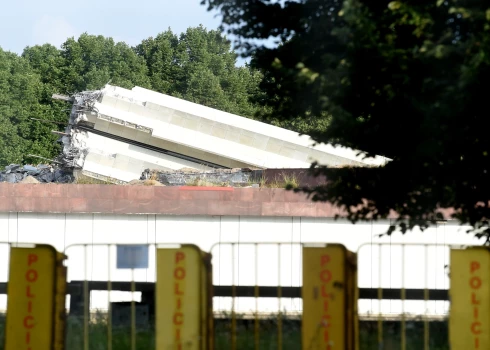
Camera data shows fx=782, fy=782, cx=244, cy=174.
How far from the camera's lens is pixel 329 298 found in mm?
6941

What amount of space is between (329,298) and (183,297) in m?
1.29

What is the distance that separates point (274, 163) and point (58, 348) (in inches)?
671

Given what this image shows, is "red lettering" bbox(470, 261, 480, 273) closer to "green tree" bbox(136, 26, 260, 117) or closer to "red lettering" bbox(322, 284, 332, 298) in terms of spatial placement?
"red lettering" bbox(322, 284, 332, 298)

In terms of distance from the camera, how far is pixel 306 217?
14.8 metres

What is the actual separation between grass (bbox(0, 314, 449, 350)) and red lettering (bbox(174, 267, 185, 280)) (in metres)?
1.83

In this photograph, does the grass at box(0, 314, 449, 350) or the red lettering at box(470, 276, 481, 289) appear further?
the grass at box(0, 314, 449, 350)

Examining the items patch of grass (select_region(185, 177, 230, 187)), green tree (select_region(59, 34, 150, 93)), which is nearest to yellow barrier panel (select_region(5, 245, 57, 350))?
patch of grass (select_region(185, 177, 230, 187))

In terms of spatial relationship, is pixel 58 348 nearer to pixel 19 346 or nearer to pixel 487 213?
pixel 19 346

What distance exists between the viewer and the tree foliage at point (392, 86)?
6781 mm

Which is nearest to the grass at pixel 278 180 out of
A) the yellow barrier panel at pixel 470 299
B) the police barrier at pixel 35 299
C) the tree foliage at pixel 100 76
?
the yellow barrier panel at pixel 470 299

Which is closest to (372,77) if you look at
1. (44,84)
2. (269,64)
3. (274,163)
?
(269,64)

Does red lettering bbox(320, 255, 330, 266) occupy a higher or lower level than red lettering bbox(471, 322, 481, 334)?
higher

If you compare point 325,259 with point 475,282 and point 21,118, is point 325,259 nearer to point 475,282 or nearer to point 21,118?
point 475,282

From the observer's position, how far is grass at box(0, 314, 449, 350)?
8.55 m
